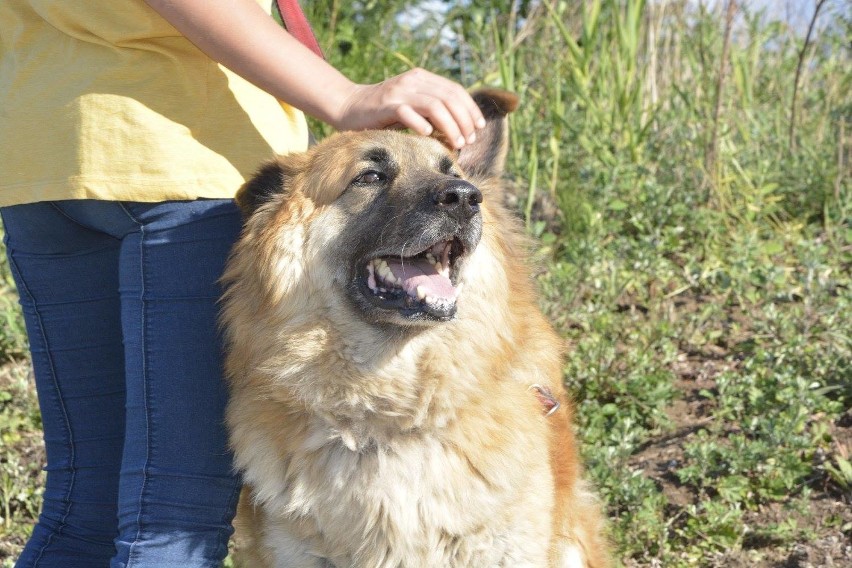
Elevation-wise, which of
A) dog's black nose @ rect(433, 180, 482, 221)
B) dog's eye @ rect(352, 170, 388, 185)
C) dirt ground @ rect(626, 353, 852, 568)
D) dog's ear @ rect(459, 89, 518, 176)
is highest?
dog's ear @ rect(459, 89, 518, 176)

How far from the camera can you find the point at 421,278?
2518mm

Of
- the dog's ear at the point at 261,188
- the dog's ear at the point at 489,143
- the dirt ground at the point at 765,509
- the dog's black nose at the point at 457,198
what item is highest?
the dog's ear at the point at 489,143

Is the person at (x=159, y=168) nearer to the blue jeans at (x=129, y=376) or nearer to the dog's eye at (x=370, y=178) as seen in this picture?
the blue jeans at (x=129, y=376)

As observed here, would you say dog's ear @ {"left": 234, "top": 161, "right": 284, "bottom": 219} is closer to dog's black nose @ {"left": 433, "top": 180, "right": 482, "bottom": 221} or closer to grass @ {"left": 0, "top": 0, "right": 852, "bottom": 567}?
dog's black nose @ {"left": 433, "top": 180, "right": 482, "bottom": 221}

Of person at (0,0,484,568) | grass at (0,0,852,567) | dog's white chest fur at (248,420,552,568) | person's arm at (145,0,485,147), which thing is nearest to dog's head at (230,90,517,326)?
person at (0,0,484,568)

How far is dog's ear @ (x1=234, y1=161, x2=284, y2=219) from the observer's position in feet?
7.86

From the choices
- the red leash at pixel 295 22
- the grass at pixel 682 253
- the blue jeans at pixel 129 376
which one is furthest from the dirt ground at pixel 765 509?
the red leash at pixel 295 22

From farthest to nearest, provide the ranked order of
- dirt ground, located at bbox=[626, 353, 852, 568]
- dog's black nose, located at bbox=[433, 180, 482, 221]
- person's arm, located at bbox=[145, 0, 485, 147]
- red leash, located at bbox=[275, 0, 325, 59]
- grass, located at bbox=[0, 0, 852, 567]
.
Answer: grass, located at bbox=[0, 0, 852, 567] < dirt ground, located at bbox=[626, 353, 852, 568] < red leash, located at bbox=[275, 0, 325, 59] < dog's black nose, located at bbox=[433, 180, 482, 221] < person's arm, located at bbox=[145, 0, 485, 147]

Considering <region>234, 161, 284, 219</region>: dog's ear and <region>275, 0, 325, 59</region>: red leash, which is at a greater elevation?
<region>275, 0, 325, 59</region>: red leash

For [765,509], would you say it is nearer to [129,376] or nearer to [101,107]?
[129,376]

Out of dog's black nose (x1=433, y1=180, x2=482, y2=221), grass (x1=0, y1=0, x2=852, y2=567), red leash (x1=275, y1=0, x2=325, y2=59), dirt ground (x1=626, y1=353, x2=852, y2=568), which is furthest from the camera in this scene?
grass (x1=0, y1=0, x2=852, y2=567)

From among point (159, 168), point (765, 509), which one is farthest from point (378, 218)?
point (765, 509)

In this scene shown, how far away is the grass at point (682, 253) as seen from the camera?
3.49 metres

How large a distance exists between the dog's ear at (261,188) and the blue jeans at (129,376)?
0.17ft
